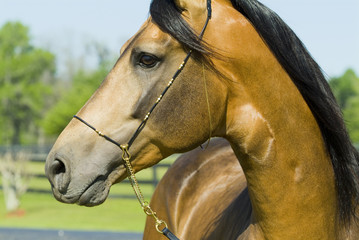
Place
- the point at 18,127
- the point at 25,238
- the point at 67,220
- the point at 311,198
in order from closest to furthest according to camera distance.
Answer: the point at 311,198, the point at 25,238, the point at 67,220, the point at 18,127

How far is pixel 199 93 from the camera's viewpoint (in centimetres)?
210

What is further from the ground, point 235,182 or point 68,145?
point 68,145

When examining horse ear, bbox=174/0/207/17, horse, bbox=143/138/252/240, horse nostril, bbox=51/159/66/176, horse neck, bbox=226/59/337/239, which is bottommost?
horse, bbox=143/138/252/240

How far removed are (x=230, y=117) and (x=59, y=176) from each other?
0.73 m

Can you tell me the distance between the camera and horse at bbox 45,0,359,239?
206 centimetres

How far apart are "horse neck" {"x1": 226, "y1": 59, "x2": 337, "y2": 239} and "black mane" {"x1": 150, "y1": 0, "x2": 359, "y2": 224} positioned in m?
0.08

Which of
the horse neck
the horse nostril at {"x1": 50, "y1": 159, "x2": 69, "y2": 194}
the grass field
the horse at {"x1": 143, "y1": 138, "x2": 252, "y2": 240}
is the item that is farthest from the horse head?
the grass field

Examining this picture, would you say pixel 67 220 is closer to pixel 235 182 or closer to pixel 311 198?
pixel 235 182

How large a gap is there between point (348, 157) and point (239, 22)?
0.75m

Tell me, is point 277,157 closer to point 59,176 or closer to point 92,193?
point 92,193

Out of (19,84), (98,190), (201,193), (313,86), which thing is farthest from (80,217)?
(19,84)

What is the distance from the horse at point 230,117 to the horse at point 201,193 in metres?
0.57

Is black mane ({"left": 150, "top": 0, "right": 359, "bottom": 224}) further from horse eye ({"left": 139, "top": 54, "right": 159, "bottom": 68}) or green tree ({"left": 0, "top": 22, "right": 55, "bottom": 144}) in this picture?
green tree ({"left": 0, "top": 22, "right": 55, "bottom": 144})

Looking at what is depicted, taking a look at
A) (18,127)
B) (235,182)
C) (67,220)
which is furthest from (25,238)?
(18,127)
